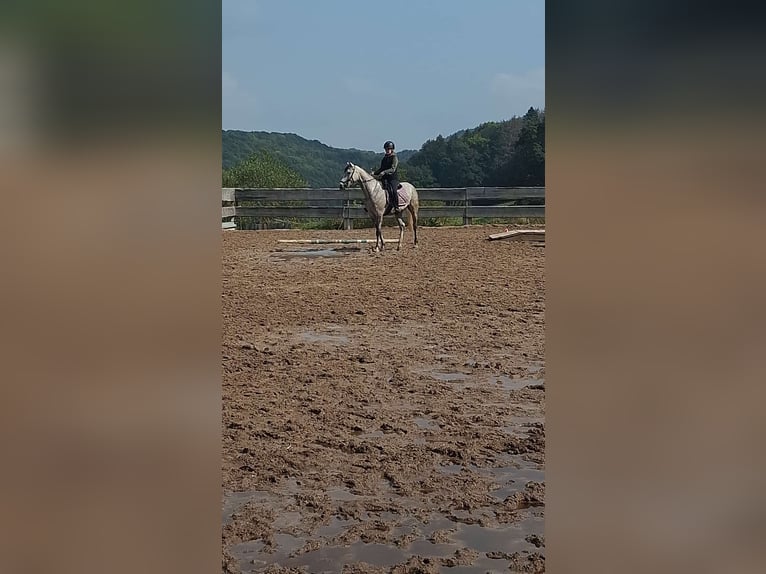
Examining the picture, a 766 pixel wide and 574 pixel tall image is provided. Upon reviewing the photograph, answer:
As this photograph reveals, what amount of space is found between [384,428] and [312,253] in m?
7.41

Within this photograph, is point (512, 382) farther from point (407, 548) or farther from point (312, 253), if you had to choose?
point (312, 253)

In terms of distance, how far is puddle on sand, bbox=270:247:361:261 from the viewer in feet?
33.9

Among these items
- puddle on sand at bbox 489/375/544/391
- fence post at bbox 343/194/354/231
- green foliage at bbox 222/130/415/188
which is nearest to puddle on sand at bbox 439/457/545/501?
puddle on sand at bbox 489/375/544/391

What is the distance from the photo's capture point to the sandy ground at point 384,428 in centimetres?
232

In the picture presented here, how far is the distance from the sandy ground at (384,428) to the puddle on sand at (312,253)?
2.66 meters

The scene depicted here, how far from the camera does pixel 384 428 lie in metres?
3.47

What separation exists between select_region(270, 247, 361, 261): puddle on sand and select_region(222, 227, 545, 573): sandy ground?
8.73ft
